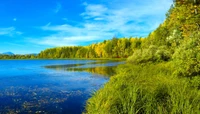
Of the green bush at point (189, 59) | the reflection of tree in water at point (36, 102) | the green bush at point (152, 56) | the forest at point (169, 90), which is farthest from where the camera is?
the green bush at point (152, 56)

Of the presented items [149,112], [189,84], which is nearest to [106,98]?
[149,112]

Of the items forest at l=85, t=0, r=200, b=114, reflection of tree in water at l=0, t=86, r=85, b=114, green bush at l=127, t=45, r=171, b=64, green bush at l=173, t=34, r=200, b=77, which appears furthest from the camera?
green bush at l=127, t=45, r=171, b=64

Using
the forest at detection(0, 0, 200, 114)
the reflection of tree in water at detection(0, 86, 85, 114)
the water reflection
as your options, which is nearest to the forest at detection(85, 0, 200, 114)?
the forest at detection(0, 0, 200, 114)

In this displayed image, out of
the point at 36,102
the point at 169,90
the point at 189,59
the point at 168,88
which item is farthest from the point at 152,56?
the point at 169,90

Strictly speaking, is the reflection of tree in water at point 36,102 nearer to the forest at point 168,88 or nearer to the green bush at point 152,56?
the forest at point 168,88

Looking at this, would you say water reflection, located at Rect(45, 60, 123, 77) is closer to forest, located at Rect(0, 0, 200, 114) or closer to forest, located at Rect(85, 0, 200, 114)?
forest, located at Rect(0, 0, 200, 114)

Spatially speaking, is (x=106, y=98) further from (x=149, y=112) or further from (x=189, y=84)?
(x=189, y=84)

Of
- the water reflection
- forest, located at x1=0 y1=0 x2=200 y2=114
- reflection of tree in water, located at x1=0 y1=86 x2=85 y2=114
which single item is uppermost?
forest, located at x1=0 y1=0 x2=200 y2=114

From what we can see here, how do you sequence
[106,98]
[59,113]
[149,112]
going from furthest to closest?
[59,113], [106,98], [149,112]

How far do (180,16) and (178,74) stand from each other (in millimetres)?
6325

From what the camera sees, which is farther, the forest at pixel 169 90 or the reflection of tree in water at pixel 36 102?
the reflection of tree in water at pixel 36 102

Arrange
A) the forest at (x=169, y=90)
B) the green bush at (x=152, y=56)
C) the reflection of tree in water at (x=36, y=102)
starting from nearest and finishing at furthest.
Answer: the forest at (x=169, y=90) < the reflection of tree in water at (x=36, y=102) < the green bush at (x=152, y=56)

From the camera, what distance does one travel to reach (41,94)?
17.9 metres

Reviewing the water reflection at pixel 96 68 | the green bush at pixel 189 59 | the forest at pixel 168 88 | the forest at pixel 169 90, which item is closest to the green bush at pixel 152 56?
the water reflection at pixel 96 68
